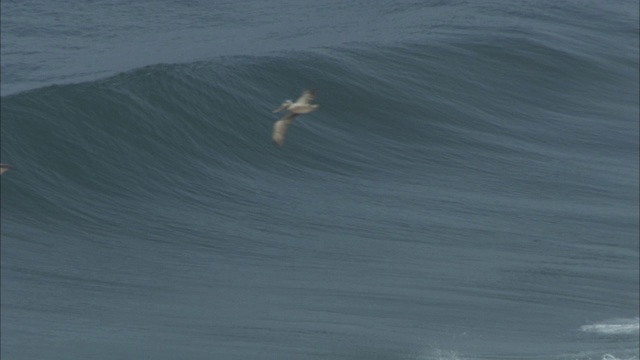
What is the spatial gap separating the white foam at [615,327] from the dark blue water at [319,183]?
0.22 feet

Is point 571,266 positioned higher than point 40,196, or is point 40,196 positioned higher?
point 40,196

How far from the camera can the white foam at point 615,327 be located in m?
34.0

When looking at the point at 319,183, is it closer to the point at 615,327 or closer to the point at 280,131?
the point at 615,327

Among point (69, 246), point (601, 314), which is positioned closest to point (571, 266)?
point (601, 314)

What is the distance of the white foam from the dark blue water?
0.07 meters

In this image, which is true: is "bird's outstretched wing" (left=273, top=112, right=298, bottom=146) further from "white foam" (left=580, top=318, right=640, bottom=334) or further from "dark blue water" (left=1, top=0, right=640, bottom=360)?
"white foam" (left=580, top=318, right=640, bottom=334)

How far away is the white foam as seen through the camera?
3403 centimetres

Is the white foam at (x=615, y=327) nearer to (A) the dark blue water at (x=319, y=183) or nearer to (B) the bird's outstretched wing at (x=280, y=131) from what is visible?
(A) the dark blue water at (x=319, y=183)

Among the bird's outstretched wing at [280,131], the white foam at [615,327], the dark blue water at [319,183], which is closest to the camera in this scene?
the bird's outstretched wing at [280,131]

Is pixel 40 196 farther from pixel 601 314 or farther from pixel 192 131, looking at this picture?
pixel 601 314

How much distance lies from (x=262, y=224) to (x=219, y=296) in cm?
626

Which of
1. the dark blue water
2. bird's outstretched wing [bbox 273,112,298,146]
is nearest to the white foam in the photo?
the dark blue water

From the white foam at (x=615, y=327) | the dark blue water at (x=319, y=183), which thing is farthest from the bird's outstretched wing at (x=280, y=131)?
the white foam at (x=615, y=327)

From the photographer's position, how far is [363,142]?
4862 centimetres
